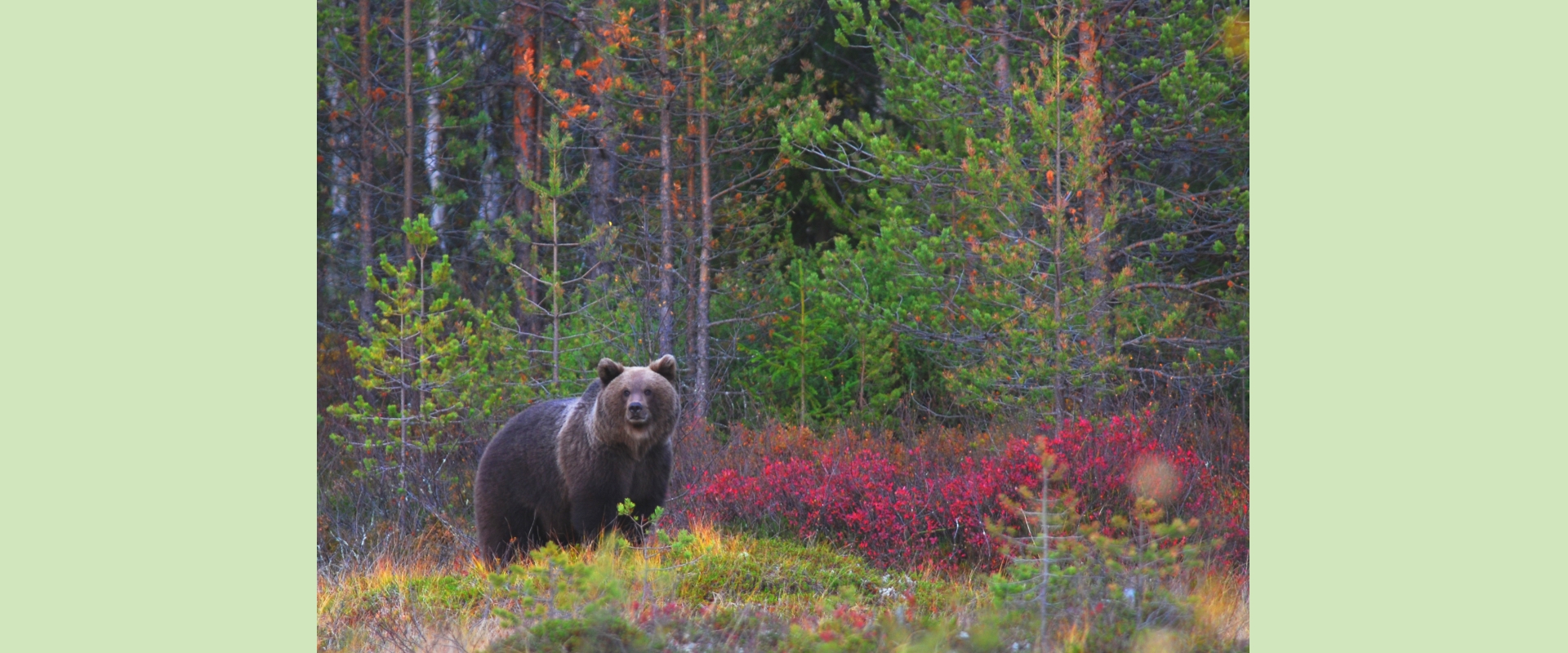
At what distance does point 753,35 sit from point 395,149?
3.85 meters

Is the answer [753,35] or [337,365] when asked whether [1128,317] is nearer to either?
[753,35]

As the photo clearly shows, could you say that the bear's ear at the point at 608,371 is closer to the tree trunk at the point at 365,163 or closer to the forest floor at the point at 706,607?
the forest floor at the point at 706,607

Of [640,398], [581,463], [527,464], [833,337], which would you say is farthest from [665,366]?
[833,337]

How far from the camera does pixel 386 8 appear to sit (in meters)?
12.5

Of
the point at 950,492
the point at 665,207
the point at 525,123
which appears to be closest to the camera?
the point at 950,492

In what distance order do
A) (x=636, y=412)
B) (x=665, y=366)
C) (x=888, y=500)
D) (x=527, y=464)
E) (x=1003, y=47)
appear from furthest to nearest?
(x=1003, y=47)
(x=888, y=500)
(x=527, y=464)
(x=665, y=366)
(x=636, y=412)

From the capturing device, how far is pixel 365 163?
43.3 feet

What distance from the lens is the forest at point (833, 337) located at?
6488mm

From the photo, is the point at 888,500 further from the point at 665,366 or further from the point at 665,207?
the point at 665,207

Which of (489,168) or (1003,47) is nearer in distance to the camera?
(1003,47)

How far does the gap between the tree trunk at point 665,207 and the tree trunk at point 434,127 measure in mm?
2126

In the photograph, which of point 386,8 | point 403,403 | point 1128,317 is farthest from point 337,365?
point 1128,317

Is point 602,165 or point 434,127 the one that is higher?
point 434,127

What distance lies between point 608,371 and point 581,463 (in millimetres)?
555
